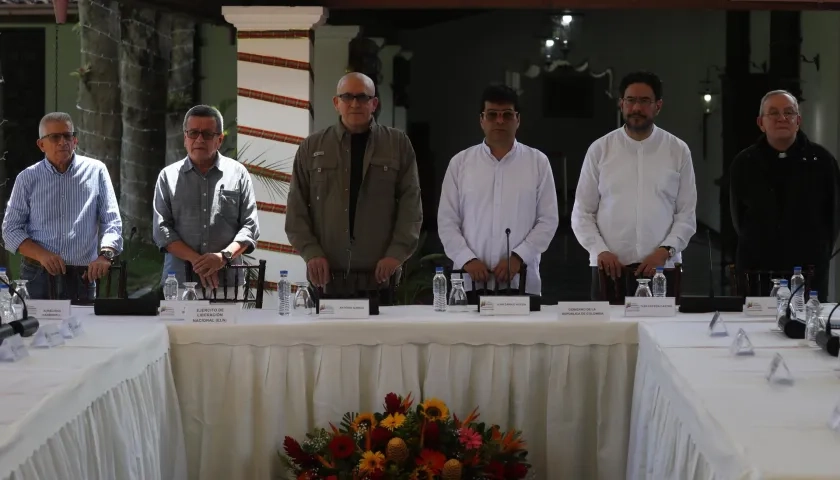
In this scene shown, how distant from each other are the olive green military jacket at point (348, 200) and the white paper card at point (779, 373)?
5.75 feet

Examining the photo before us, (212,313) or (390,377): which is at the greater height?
(212,313)

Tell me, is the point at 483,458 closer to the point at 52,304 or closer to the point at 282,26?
the point at 52,304

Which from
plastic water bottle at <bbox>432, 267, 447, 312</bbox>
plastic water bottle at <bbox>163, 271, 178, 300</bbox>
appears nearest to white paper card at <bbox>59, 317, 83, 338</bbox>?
plastic water bottle at <bbox>163, 271, 178, 300</bbox>

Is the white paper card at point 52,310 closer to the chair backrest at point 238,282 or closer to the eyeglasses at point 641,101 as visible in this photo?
the chair backrest at point 238,282

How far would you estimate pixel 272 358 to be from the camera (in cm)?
350

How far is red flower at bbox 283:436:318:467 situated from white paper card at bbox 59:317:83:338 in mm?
721

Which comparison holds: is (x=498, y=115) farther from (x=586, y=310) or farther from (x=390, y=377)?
(x=390, y=377)

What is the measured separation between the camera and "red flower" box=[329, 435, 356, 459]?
3180 millimetres

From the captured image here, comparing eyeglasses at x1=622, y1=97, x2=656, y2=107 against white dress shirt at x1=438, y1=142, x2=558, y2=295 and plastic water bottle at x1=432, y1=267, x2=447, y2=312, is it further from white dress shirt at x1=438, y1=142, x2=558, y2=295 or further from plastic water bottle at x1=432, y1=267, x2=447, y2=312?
plastic water bottle at x1=432, y1=267, x2=447, y2=312

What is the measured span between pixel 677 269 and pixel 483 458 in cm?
125

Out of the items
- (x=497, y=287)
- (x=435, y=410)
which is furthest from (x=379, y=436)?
(x=497, y=287)

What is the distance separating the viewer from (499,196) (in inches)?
173

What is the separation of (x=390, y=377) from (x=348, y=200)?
895 millimetres

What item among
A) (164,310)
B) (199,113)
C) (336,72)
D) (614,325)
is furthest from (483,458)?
(336,72)
